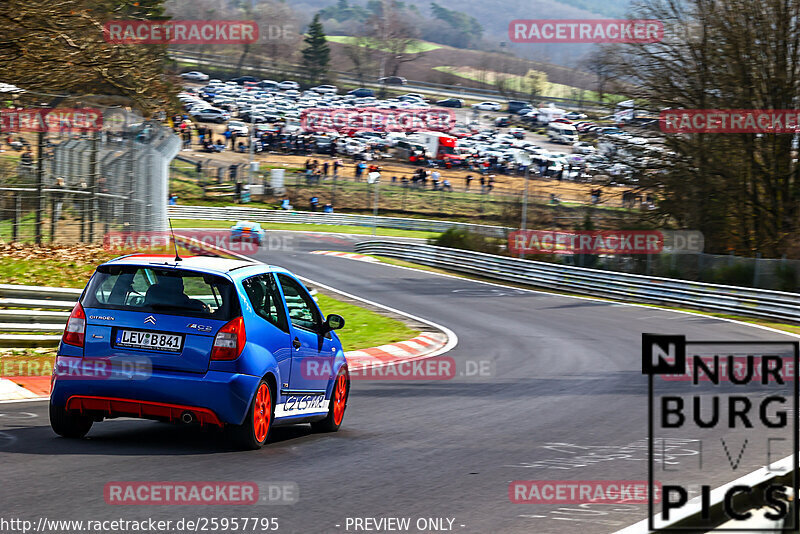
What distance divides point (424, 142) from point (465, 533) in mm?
74950

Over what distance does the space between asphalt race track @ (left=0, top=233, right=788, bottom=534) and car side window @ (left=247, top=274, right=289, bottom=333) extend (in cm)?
108

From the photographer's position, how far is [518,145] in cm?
8688

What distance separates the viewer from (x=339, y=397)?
9516 millimetres

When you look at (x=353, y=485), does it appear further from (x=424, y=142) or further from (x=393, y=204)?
(x=424, y=142)

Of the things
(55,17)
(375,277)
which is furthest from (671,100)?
(55,17)

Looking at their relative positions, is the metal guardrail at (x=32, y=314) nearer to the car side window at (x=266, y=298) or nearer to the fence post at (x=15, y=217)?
the fence post at (x=15, y=217)

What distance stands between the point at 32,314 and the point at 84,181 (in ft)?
29.9
